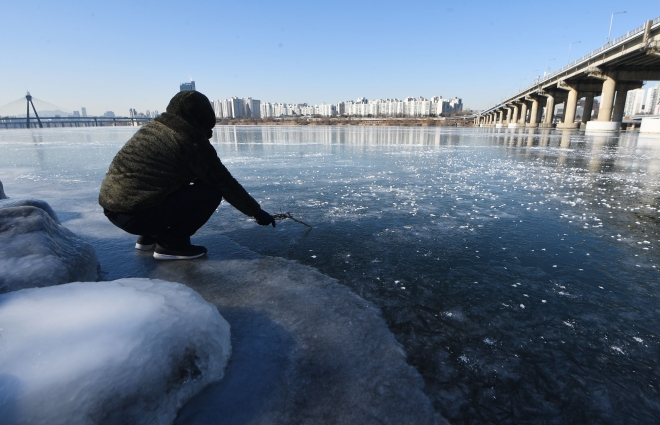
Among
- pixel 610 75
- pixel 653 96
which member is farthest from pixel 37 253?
pixel 653 96

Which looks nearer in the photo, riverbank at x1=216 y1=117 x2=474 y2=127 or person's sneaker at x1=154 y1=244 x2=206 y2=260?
person's sneaker at x1=154 y1=244 x2=206 y2=260

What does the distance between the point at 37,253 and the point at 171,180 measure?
1111mm

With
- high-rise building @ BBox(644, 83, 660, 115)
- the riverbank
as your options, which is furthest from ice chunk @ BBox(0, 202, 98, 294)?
high-rise building @ BBox(644, 83, 660, 115)

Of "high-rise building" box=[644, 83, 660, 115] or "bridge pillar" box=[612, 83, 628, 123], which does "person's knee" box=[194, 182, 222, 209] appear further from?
"high-rise building" box=[644, 83, 660, 115]

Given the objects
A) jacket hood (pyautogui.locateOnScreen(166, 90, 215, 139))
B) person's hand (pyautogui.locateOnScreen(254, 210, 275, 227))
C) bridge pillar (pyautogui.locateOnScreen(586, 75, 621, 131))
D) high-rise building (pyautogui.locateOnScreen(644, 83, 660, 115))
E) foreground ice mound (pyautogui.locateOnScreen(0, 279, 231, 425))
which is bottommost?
foreground ice mound (pyautogui.locateOnScreen(0, 279, 231, 425))

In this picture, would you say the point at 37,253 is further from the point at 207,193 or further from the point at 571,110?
the point at 571,110

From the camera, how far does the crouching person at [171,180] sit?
2832mm

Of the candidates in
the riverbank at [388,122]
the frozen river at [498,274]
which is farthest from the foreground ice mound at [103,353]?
the riverbank at [388,122]

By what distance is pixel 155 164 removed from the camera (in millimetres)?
2824

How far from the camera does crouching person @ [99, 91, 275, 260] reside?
9.29 feet

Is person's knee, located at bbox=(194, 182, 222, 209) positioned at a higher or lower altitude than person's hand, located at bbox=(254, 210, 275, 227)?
higher

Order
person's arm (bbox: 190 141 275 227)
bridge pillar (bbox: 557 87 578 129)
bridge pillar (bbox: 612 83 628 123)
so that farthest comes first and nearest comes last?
1. bridge pillar (bbox: 557 87 578 129)
2. bridge pillar (bbox: 612 83 628 123)
3. person's arm (bbox: 190 141 275 227)

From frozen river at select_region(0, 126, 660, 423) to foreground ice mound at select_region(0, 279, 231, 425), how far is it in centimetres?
115

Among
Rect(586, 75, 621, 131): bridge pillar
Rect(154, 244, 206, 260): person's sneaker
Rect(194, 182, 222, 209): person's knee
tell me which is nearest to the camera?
Rect(194, 182, 222, 209): person's knee
